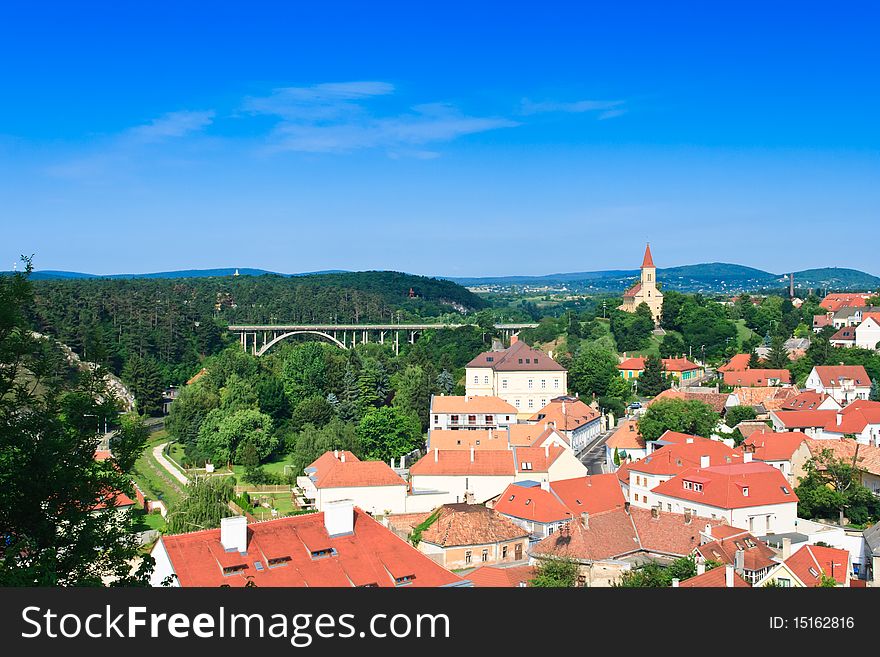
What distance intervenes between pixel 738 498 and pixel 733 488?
417mm

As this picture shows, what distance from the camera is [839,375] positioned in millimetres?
59875

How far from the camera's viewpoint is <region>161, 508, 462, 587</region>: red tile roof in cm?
2045

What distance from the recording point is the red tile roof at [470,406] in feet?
176

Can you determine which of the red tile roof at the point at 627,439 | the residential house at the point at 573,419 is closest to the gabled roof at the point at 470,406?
the residential house at the point at 573,419

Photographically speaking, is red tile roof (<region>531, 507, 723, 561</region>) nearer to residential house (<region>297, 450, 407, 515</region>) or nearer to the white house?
residential house (<region>297, 450, 407, 515</region>)

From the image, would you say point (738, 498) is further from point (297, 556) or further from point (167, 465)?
point (167, 465)

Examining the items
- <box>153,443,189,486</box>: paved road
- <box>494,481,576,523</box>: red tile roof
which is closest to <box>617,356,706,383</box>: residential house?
<box>153,443,189,486</box>: paved road

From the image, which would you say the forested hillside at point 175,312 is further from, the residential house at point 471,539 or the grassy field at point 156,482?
the residential house at point 471,539

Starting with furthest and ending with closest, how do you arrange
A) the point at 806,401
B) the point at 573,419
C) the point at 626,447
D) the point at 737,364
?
the point at 737,364 < the point at 806,401 < the point at 573,419 < the point at 626,447

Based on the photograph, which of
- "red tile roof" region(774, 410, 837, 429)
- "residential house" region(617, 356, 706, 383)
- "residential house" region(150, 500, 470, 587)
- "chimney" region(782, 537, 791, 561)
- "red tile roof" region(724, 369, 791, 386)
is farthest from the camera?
"residential house" region(617, 356, 706, 383)

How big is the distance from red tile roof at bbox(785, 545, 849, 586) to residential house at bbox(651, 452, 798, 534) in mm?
6905

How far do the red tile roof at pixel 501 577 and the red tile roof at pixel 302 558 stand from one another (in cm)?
272

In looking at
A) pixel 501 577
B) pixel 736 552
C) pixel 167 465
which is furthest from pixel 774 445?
pixel 167 465
